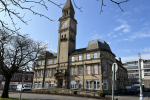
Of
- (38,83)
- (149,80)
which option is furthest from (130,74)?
(38,83)

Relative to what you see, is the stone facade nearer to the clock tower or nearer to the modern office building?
the clock tower

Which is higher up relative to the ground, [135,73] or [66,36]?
[66,36]

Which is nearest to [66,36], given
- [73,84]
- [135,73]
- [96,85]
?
[73,84]

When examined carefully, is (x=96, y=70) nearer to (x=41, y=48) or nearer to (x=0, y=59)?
(x=41, y=48)

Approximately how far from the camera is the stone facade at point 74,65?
3155 cm

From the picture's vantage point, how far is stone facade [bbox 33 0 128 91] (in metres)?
31.6

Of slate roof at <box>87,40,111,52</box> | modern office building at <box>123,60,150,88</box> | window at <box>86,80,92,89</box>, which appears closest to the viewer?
window at <box>86,80,92,89</box>

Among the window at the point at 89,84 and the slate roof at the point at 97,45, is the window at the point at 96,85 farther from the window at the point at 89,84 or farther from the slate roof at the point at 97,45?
the slate roof at the point at 97,45

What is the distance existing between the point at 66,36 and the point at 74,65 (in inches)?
437

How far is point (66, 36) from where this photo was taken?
40500 mm

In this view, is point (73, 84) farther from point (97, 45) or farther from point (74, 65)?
point (97, 45)

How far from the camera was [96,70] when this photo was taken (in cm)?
3228

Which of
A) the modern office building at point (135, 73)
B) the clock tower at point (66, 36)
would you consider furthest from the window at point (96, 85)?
the modern office building at point (135, 73)

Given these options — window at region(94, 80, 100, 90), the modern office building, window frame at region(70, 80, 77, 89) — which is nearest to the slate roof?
window at region(94, 80, 100, 90)
